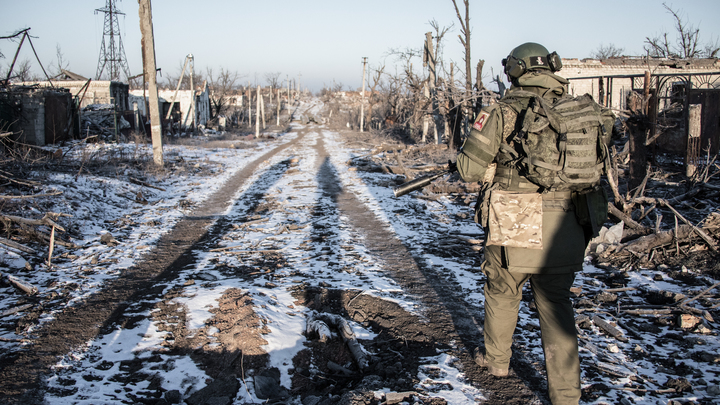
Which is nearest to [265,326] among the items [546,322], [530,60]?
[546,322]

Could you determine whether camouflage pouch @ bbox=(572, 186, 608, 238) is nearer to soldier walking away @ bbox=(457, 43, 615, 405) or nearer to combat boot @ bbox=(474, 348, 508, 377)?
soldier walking away @ bbox=(457, 43, 615, 405)

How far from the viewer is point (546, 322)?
7.77ft

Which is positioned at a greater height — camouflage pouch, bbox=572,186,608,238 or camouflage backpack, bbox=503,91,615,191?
camouflage backpack, bbox=503,91,615,191

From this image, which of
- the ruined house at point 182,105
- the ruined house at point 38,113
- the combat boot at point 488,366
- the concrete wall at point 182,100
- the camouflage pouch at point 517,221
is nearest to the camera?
the camouflage pouch at point 517,221

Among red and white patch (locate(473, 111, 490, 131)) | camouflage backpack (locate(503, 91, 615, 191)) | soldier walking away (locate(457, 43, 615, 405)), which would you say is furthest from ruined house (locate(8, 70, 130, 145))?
camouflage backpack (locate(503, 91, 615, 191))

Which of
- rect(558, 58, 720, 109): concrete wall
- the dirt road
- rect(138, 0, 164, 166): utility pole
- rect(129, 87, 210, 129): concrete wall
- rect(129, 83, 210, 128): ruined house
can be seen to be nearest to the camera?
the dirt road

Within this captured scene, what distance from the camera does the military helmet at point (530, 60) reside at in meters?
2.46

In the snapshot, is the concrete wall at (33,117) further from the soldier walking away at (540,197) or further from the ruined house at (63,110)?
the soldier walking away at (540,197)

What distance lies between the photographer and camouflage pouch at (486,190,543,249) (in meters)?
2.37

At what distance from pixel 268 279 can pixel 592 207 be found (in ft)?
10.3

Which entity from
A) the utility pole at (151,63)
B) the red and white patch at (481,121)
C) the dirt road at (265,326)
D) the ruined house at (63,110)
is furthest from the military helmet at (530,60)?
the ruined house at (63,110)

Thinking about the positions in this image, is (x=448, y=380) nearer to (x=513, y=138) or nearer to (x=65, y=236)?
(x=513, y=138)

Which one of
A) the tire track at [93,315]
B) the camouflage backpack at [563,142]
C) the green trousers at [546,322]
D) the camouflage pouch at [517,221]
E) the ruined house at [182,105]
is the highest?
the ruined house at [182,105]

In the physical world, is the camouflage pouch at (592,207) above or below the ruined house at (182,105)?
below
